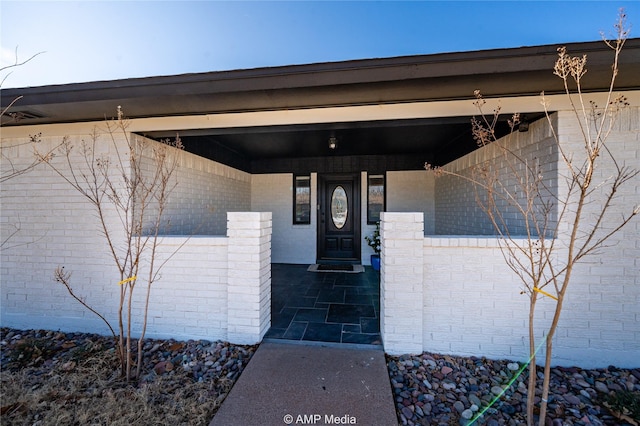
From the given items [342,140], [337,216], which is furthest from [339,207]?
[342,140]

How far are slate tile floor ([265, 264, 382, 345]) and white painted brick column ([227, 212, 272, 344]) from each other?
0.89 ft

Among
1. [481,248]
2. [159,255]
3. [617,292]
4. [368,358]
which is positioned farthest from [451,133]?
[159,255]

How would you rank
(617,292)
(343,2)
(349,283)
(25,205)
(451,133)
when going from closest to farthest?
(617,292)
(25,205)
(343,2)
(451,133)
(349,283)

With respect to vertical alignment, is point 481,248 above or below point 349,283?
above

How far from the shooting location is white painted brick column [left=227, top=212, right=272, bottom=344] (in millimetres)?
2658

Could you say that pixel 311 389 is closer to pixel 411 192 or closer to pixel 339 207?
pixel 339 207

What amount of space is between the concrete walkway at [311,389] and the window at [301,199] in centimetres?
390

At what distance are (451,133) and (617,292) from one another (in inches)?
107

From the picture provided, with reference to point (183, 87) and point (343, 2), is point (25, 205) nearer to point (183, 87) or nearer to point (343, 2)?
point (183, 87)

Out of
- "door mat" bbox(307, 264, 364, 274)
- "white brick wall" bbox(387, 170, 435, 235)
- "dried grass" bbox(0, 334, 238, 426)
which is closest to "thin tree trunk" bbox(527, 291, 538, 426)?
"dried grass" bbox(0, 334, 238, 426)

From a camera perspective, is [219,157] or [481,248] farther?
[219,157]

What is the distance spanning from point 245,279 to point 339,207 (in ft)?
12.7

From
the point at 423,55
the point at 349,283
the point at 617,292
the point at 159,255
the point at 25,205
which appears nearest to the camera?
the point at 423,55

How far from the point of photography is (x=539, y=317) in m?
2.43
